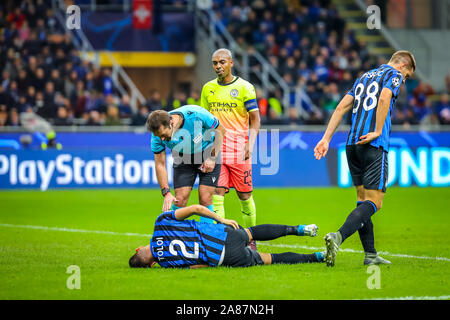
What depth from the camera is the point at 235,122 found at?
10203 millimetres

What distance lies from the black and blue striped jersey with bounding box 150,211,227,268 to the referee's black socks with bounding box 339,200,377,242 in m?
1.22

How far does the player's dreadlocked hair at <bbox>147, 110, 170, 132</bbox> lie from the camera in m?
8.02

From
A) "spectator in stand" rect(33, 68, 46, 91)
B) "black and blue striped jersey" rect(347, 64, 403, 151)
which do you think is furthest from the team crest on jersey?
"spectator in stand" rect(33, 68, 46, 91)

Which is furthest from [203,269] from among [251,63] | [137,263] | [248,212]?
[251,63]

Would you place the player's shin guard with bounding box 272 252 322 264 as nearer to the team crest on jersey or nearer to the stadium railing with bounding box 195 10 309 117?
the team crest on jersey

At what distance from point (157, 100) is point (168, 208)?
1433cm

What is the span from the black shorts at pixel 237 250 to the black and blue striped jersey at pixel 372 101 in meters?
1.57

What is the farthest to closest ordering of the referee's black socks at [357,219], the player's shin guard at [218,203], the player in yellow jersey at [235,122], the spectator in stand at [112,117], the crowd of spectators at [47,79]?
the crowd of spectators at [47,79] < the spectator in stand at [112,117] < the player in yellow jersey at [235,122] < the player's shin guard at [218,203] < the referee's black socks at [357,219]

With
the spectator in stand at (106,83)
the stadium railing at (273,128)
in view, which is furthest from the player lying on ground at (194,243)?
the spectator in stand at (106,83)

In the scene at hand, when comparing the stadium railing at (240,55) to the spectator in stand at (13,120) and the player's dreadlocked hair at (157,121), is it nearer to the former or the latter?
the spectator in stand at (13,120)

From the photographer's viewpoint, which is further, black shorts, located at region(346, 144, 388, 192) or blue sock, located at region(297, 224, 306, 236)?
blue sock, located at region(297, 224, 306, 236)

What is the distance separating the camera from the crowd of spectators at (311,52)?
25312 millimetres

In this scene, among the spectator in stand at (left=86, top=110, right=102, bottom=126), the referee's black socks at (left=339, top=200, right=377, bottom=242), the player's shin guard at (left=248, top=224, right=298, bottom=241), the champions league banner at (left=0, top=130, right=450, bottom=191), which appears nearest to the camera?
the referee's black socks at (left=339, top=200, right=377, bottom=242)
